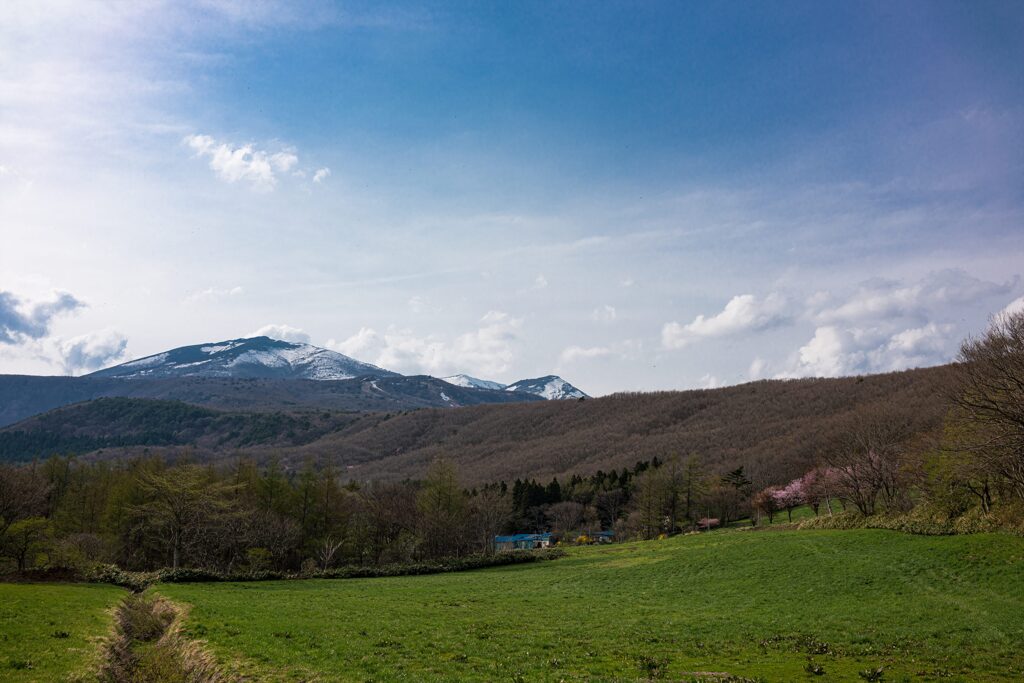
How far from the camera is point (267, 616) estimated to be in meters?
28.8

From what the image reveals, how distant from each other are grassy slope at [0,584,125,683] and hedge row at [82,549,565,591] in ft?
40.2

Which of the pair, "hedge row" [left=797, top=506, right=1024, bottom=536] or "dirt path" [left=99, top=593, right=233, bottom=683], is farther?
"hedge row" [left=797, top=506, right=1024, bottom=536]

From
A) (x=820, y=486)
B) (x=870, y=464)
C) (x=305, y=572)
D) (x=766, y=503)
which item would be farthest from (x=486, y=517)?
(x=870, y=464)

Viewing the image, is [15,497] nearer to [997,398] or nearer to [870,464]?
[997,398]

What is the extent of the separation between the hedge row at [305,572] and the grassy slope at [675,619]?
187 inches

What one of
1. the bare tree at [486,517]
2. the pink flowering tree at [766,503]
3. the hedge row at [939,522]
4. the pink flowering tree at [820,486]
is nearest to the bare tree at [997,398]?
the hedge row at [939,522]

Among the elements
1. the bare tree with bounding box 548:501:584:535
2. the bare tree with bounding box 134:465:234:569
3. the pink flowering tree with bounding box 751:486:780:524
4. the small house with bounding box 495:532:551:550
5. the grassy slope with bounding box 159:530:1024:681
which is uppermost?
the bare tree with bounding box 134:465:234:569

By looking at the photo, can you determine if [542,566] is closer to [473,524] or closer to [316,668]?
[473,524]

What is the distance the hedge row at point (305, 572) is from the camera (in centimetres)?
4794

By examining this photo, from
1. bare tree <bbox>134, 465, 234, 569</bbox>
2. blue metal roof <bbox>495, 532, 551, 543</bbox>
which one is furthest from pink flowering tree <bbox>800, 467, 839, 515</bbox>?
bare tree <bbox>134, 465, 234, 569</bbox>

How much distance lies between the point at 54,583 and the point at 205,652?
31.0m

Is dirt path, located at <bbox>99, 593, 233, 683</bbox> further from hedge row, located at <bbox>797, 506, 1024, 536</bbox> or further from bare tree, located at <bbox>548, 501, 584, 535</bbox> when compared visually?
bare tree, located at <bbox>548, 501, 584, 535</bbox>

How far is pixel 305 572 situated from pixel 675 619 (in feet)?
135

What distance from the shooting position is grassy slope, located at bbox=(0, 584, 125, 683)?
18.7 m
